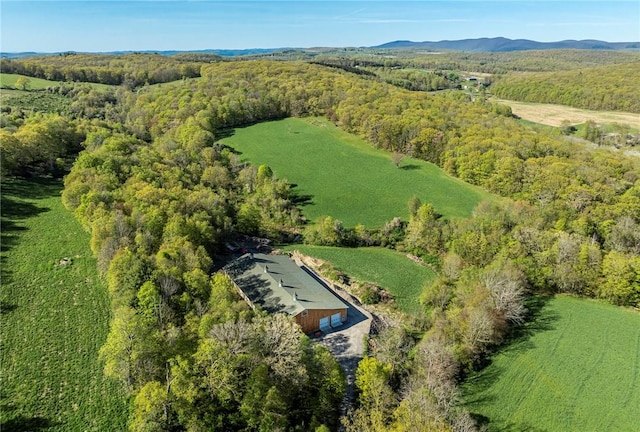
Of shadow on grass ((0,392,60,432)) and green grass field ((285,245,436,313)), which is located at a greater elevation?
shadow on grass ((0,392,60,432))

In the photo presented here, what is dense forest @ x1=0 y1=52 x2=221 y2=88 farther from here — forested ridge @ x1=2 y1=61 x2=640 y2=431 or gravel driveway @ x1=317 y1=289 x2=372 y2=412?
gravel driveway @ x1=317 y1=289 x2=372 y2=412

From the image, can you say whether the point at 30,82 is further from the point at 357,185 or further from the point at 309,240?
the point at 309,240

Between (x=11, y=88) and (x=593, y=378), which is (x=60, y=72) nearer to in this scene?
(x=11, y=88)

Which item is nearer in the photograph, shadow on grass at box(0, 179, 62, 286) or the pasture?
shadow on grass at box(0, 179, 62, 286)

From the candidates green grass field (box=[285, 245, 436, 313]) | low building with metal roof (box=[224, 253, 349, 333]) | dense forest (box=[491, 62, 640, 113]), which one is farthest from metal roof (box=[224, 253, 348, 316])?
dense forest (box=[491, 62, 640, 113])

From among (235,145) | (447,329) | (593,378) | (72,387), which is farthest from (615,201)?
(235,145)

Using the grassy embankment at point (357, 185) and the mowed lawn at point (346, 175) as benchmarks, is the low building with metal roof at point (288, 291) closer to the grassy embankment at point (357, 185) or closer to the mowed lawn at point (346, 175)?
the grassy embankment at point (357, 185)

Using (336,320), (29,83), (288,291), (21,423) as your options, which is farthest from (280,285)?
(29,83)

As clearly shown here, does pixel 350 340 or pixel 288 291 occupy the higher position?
pixel 288 291
